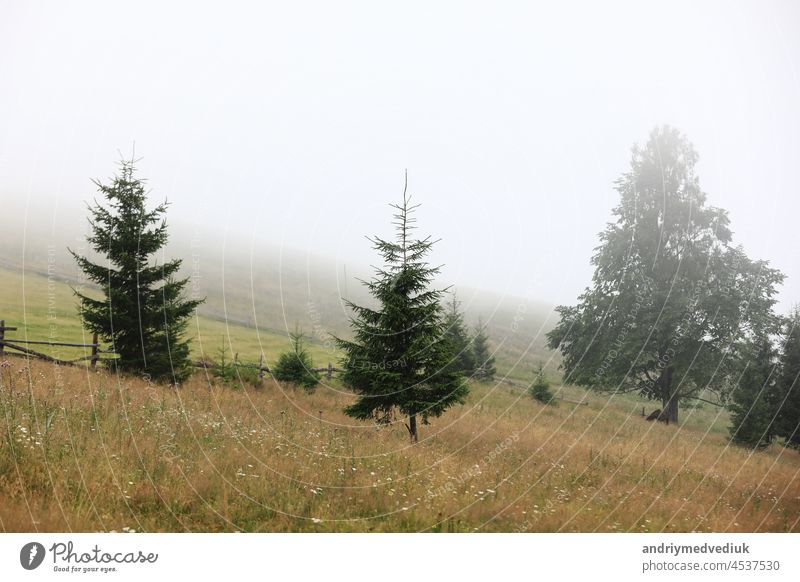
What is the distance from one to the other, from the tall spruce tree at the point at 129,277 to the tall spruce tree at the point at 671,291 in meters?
14.5

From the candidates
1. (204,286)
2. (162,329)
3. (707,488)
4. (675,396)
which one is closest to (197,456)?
(162,329)

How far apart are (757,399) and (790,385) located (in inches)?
59.0

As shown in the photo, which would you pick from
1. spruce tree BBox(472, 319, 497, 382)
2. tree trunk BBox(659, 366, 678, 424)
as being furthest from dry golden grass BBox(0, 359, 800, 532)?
spruce tree BBox(472, 319, 497, 382)

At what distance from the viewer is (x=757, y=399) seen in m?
14.0

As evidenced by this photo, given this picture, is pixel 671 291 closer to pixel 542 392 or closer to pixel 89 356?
pixel 542 392

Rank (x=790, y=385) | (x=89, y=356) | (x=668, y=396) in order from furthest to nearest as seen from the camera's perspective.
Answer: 1. (x=668, y=396)
2. (x=89, y=356)
3. (x=790, y=385)

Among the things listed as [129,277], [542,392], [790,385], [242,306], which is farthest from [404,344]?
[242,306]

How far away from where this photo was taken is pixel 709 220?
47.1 ft

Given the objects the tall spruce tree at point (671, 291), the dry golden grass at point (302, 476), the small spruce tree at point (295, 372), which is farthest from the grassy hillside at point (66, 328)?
the tall spruce tree at point (671, 291)

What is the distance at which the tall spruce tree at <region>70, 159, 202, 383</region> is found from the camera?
31.8 feet

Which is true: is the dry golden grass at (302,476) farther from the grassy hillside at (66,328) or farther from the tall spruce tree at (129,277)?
the grassy hillside at (66,328)

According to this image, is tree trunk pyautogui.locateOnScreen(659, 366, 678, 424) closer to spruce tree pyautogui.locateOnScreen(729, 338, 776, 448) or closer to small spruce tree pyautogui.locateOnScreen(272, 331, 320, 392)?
spruce tree pyautogui.locateOnScreen(729, 338, 776, 448)

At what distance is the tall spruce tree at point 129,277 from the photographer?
31.8 ft
